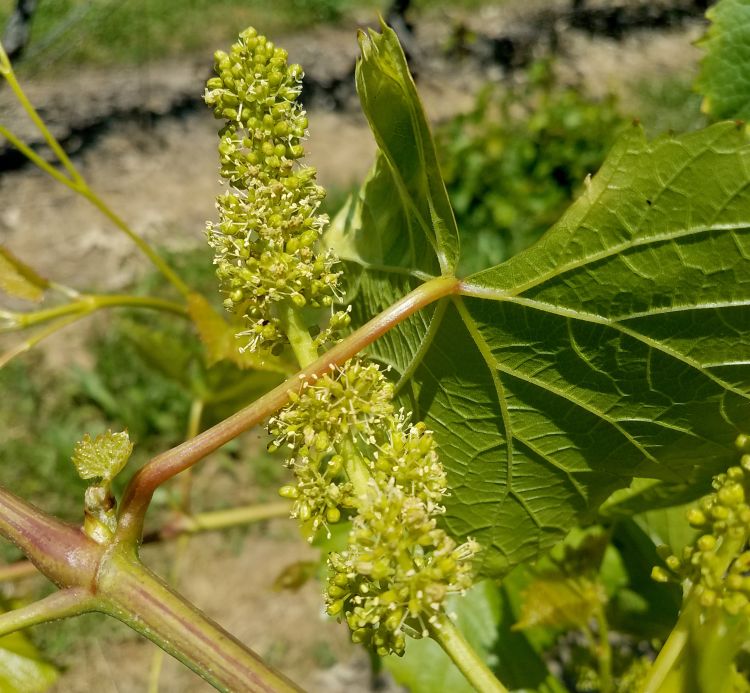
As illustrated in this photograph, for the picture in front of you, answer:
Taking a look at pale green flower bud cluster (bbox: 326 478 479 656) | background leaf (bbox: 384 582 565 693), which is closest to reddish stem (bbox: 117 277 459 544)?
pale green flower bud cluster (bbox: 326 478 479 656)

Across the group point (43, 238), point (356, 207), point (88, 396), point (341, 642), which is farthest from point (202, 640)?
point (43, 238)

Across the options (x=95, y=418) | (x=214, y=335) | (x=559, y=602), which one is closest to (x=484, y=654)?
(x=559, y=602)

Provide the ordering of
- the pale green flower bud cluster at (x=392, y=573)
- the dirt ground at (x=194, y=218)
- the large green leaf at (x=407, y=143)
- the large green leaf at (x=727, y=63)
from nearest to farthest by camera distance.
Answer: the pale green flower bud cluster at (x=392, y=573) < the large green leaf at (x=407, y=143) < the large green leaf at (x=727, y=63) < the dirt ground at (x=194, y=218)

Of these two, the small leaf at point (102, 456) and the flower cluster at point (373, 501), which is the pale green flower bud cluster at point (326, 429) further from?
the small leaf at point (102, 456)

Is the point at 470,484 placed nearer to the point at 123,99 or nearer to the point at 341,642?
the point at 341,642

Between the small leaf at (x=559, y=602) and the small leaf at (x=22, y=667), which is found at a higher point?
the small leaf at (x=559, y=602)

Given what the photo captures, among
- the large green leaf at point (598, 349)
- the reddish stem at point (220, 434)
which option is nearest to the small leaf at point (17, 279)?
the large green leaf at point (598, 349)

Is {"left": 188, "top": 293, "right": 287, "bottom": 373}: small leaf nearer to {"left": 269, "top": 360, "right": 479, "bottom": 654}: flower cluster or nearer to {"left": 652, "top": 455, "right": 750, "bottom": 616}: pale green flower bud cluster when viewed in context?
{"left": 269, "top": 360, "right": 479, "bottom": 654}: flower cluster
